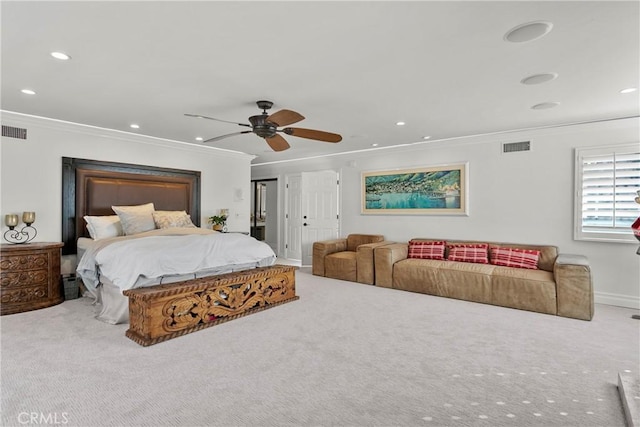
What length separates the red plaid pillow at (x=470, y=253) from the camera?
194 inches

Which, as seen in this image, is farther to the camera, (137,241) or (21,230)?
(21,230)

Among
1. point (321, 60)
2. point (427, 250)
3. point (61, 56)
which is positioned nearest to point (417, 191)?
point (427, 250)

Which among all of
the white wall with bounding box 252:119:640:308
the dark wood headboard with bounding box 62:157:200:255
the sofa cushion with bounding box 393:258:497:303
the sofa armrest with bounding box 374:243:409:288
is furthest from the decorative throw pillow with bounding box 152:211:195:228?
the white wall with bounding box 252:119:640:308

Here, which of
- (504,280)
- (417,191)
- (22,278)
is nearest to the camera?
(22,278)

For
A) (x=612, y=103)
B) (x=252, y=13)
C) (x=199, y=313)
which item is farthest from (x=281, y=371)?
(x=612, y=103)

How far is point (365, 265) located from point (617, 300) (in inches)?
131

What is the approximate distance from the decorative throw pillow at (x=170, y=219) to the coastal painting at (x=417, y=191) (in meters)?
3.33

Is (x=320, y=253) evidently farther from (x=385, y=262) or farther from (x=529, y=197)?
(x=529, y=197)

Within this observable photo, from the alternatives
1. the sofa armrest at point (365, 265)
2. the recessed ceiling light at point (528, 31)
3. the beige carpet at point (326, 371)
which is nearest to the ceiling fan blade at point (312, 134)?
the recessed ceiling light at point (528, 31)

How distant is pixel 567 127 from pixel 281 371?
4.83 metres

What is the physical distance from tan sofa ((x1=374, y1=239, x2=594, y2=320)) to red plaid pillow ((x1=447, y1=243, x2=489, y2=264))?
0.50ft

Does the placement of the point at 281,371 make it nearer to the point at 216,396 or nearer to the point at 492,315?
the point at 216,396

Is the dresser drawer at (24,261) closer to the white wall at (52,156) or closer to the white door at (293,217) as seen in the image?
the white wall at (52,156)

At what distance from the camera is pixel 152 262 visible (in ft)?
11.0
